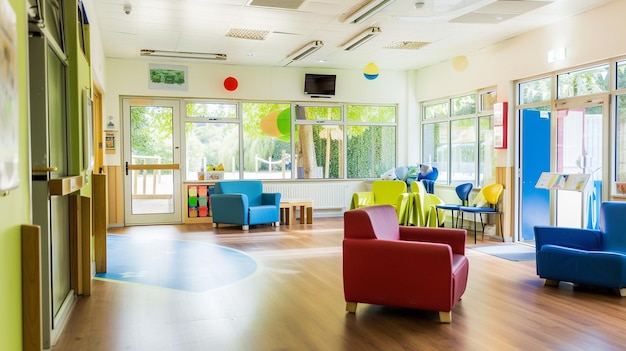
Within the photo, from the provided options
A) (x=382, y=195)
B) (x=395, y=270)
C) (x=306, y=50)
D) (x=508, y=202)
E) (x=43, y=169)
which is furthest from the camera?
(x=382, y=195)

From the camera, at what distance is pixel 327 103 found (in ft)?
38.8

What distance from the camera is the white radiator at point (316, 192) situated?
11.5 m

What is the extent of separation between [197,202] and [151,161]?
4.07 feet

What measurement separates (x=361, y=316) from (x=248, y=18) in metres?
4.83

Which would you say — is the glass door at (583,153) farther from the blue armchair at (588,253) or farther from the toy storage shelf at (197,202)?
the toy storage shelf at (197,202)

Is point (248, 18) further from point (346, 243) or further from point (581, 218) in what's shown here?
point (581, 218)

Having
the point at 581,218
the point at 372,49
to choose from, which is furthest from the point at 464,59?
the point at 581,218

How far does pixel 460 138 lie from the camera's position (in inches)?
412

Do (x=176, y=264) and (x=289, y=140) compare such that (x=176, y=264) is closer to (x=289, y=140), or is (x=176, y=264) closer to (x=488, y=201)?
(x=488, y=201)

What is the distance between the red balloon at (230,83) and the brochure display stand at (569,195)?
630 cm

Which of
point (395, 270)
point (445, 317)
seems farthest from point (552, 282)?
point (395, 270)

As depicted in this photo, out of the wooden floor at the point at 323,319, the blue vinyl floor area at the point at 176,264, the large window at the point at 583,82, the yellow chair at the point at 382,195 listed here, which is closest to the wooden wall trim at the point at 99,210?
the blue vinyl floor area at the point at 176,264

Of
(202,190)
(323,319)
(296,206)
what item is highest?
(202,190)

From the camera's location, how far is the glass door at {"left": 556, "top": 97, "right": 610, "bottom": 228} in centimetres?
697
